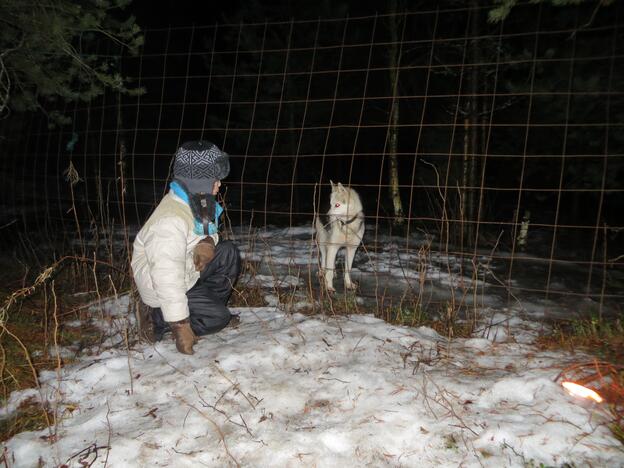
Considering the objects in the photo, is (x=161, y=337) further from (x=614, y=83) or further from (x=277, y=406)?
(x=614, y=83)

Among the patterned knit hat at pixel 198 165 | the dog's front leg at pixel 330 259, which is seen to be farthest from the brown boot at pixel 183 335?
the dog's front leg at pixel 330 259

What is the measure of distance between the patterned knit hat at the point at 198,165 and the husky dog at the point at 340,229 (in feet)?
7.02

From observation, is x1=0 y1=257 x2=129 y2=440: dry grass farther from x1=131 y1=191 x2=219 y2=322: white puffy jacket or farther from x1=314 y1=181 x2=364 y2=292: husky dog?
Answer: x1=314 y1=181 x2=364 y2=292: husky dog

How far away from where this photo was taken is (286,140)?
13500mm

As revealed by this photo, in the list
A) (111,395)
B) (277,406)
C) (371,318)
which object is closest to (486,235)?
(371,318)

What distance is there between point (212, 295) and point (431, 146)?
6.66 meters

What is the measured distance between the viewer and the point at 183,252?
2666 millimetres

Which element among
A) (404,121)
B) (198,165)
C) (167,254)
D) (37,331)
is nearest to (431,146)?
(404,121)

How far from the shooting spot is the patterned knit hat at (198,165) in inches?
107

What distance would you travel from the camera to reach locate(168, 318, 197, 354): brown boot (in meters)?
2.75

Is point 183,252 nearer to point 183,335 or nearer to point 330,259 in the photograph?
point 183,335

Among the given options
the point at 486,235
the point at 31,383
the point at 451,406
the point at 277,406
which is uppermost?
the point at 486,235

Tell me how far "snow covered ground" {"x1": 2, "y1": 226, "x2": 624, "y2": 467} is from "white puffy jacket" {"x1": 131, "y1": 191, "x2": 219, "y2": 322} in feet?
1.44

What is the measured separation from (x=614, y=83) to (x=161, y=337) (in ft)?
18.3
